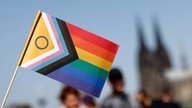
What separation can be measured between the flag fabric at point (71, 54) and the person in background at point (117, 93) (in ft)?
1.42

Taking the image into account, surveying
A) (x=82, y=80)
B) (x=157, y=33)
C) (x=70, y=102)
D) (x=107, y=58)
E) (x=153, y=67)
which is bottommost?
(x=70, y=102)

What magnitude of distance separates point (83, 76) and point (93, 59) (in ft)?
0.74

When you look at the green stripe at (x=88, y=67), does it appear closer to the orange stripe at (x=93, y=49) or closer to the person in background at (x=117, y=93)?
the orange stripe at (x=93, y=49)

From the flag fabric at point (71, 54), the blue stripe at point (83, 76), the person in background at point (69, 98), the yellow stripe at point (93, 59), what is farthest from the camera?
the yellow stripe at point (93, 59)

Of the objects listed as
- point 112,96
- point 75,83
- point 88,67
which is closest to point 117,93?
point 112,96

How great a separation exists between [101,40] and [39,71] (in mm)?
775

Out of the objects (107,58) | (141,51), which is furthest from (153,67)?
(107,58)

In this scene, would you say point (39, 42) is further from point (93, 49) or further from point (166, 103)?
point (166, 103)

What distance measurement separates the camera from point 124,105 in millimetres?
4609

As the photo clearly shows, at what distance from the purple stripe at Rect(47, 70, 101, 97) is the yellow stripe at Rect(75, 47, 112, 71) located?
29cm

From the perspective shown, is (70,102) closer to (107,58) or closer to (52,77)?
(52,77)

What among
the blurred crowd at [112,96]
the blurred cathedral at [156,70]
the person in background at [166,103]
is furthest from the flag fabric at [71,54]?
the blurred cathedral at [156,70]

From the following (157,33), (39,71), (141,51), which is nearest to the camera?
(39,71)

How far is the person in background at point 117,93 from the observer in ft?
15.1
